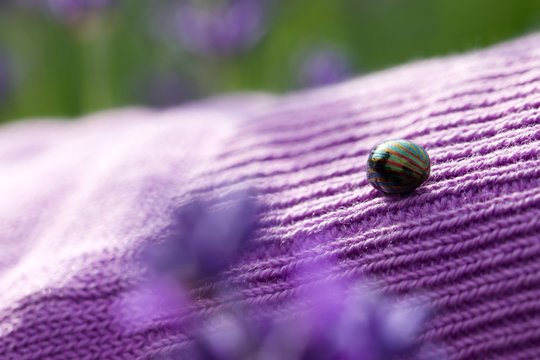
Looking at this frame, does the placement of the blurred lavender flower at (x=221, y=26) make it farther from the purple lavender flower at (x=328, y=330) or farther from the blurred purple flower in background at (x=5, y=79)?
the purple lavender flower at (x=328, y=330)

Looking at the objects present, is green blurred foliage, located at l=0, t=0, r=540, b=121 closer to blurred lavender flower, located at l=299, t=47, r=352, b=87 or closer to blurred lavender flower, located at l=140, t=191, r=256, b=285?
blurred lavender flower, located at l=299, t=47, r=352, b=87

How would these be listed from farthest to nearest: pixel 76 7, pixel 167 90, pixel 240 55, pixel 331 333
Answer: pixel 167 90
pixel 240 55
pixel 76 7
pixel 331 333

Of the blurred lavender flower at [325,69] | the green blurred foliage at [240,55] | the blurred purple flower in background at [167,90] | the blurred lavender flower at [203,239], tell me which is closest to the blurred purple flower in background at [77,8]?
the green blurred foliage at [240,55]

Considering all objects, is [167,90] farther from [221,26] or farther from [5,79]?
[5,79]

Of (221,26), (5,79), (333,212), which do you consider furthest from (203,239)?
(5,79)

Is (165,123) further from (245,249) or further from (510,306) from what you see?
(510,306)
